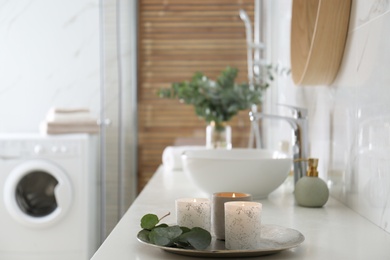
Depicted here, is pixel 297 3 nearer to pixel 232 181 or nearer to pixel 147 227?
pixel 232 181

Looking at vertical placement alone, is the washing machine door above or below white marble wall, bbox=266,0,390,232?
below

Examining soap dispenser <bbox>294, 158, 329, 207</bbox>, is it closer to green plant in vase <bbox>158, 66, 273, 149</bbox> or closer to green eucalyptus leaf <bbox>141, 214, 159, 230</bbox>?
green eucalyptus leaf <bbox>141, 214, 159, 230</bbox>

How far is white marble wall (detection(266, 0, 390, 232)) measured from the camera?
127 cm

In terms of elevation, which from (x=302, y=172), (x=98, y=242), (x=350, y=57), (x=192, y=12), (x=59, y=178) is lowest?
(x=98, y=242)

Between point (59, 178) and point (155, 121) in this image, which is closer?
point (59, 178)

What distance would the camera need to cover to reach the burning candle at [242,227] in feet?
3.60

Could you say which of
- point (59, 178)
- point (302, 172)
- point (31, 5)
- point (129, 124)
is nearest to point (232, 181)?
point (302, 172)

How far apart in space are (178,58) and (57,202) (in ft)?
4.18

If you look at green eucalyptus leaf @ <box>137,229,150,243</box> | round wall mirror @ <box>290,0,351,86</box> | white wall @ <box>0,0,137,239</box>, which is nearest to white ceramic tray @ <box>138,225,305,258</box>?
green eucalyptus leaf @ <box>137,229,150,243</box>

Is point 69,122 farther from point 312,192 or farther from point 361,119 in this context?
point 361,119

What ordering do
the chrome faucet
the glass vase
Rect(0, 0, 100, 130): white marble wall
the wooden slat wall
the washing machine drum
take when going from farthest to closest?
Rect(0, 0, 100, 130): white marble wall < the wooden slat wall < the washing machine drum < the glass vase < the chrome faucet

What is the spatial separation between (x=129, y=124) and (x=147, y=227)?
3183mm

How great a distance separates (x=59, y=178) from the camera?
383cm

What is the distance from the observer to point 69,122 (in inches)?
159
